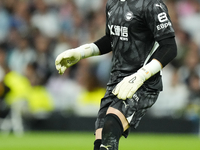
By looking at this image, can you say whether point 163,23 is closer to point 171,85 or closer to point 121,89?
point 121,89

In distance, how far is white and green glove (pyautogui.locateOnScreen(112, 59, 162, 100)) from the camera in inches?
148

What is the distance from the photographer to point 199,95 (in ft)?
34.3

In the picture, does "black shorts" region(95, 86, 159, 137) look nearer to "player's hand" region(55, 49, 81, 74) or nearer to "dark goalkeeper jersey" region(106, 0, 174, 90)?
"dark goalkeeper jersey" region(106, 0, 174, 90)

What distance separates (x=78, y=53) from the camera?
15.0 feet

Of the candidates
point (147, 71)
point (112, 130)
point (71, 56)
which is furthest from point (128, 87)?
point (71, 56)

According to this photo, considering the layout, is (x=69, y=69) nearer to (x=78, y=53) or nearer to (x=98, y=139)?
(x=78, y=53)

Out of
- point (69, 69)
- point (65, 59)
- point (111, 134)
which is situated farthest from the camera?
point (69, 69)

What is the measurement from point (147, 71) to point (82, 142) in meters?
5.20

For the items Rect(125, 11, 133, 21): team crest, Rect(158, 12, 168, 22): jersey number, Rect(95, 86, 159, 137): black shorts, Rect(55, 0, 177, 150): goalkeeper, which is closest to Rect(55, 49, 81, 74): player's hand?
Rect(55, 0, 177, 150): goalkeeper

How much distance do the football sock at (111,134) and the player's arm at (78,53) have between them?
2.79ft

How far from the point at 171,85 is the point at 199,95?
69 cm

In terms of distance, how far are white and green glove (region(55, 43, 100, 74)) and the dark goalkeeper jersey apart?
0.35 metres

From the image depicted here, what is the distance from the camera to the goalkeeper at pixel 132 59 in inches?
153

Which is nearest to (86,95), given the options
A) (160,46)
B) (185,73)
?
(185,73)
